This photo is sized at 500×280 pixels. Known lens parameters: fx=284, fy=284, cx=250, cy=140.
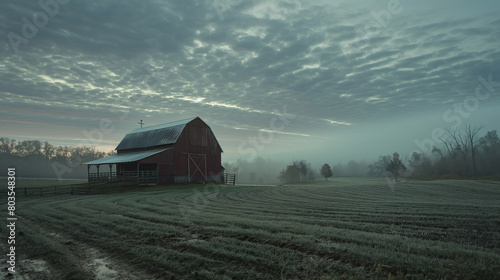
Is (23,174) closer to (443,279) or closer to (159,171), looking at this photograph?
(159,171)

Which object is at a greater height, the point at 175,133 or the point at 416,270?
the point at 175,133

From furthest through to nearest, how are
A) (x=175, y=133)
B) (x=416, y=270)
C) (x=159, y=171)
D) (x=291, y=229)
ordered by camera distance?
(x=175, y=133)
(x=159, y=171)
(x=291, y=229)
(x=416, y=270)

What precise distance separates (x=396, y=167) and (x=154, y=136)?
51.8 metres

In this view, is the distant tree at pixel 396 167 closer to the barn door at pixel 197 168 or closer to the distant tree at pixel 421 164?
the distant tree at pixel 421 164

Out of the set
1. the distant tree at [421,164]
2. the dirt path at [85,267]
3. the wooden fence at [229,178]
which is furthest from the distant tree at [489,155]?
the dirt path at [85,267]

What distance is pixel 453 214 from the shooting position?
11758 millimetres

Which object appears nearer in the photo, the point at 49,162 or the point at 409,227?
the point at 409,227

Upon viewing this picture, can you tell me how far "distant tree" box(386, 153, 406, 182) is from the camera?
63438mm

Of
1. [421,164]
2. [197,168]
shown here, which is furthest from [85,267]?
[421,164]

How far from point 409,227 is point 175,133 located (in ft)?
120

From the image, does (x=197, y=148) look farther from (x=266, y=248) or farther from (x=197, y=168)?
(x=266, y=248)

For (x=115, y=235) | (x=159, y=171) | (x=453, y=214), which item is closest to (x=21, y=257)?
(x=115, y=235)

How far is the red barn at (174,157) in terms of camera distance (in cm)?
3928

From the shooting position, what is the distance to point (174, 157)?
1597 inches
